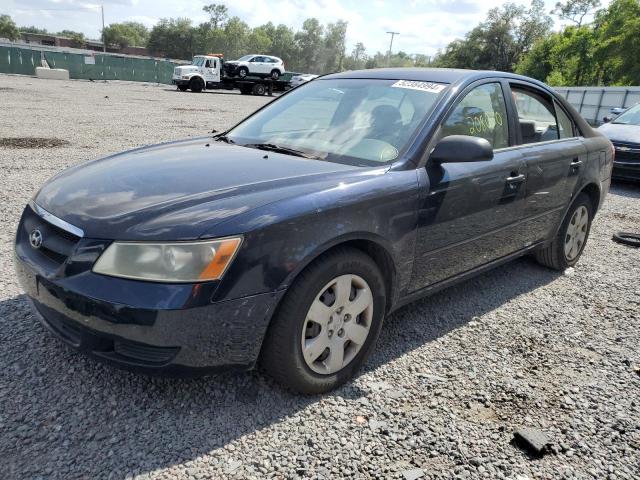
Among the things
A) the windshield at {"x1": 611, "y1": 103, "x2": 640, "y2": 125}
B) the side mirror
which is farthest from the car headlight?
the windshield at {"x1": 611, "y1": 103, "x2": 640, "y2": 125}

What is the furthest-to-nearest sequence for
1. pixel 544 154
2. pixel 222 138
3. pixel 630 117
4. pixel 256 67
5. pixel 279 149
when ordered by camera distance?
pixel 256 67, pixel 630 117, pixel 544 154, pixel 222 138, pixel 279 149

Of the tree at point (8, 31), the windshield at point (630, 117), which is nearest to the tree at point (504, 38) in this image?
the windshield at point (630, 117)

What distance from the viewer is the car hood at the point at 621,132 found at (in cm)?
854

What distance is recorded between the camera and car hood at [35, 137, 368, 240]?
2.14m

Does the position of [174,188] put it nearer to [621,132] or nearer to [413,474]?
[413,474]

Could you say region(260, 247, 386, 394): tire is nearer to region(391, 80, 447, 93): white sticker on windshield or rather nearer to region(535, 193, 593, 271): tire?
region(391, 80, 447, 93): white sticker on windshield

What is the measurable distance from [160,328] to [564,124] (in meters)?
3.71

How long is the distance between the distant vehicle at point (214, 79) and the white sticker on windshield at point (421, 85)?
3002 centimetres

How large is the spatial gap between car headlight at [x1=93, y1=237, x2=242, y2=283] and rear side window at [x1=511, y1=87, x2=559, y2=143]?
2594 mm

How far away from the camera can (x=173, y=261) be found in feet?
6.73

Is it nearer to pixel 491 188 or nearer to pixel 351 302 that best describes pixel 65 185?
pixel 351 302

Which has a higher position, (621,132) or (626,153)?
(621,132)

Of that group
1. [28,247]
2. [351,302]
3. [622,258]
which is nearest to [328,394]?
[351,302]

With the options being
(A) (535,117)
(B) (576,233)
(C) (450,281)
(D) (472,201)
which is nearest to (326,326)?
(C) (450,281)
